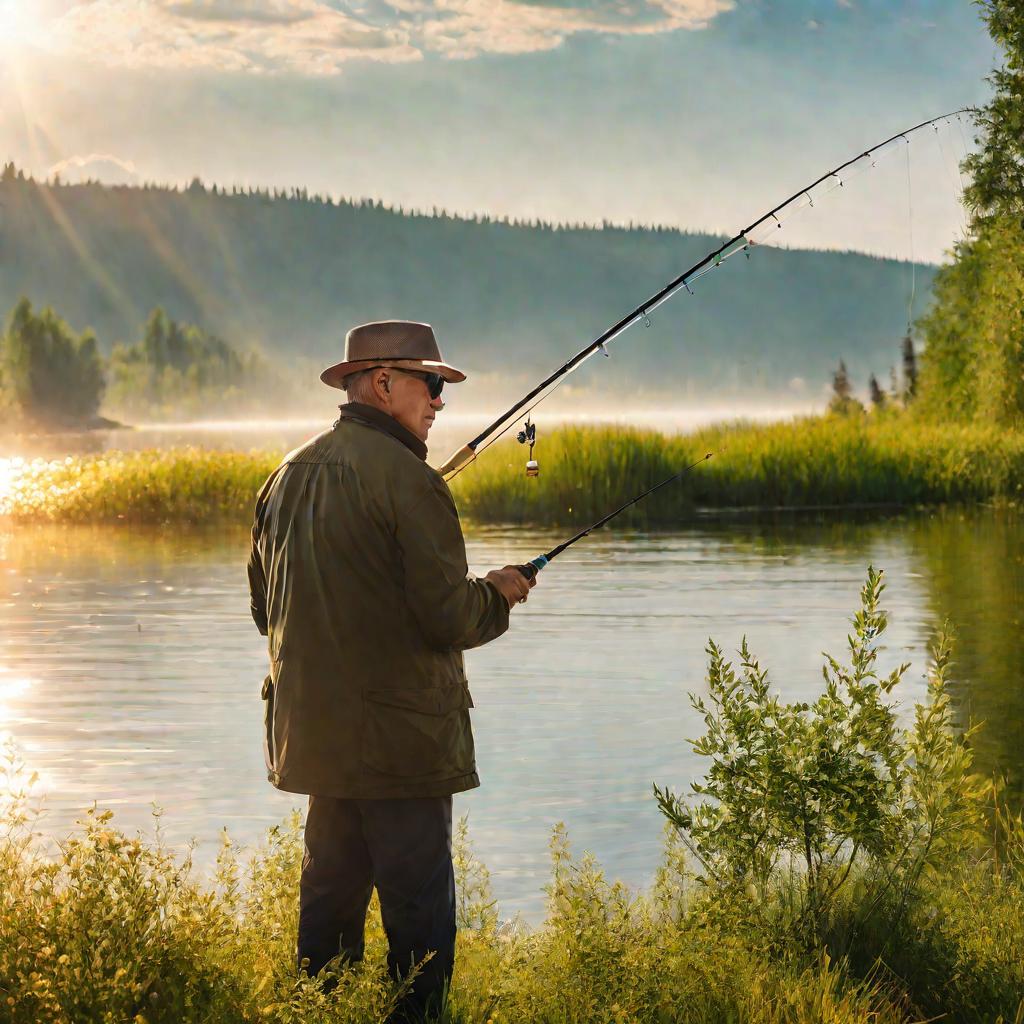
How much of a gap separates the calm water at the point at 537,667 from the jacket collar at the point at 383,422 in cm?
307

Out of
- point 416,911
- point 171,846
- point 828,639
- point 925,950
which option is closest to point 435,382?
point 416,911

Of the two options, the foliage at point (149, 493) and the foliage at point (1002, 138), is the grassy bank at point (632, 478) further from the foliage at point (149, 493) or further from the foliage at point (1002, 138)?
the foliage at point (1002, 138)

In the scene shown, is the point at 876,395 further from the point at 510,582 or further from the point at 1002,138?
the point at 510,582

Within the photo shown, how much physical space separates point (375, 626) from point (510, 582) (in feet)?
1.41

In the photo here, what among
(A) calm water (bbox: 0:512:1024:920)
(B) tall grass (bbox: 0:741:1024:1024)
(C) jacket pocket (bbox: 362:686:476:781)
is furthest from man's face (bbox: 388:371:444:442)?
(A) calm water (bbox: 0:512:1024:920)

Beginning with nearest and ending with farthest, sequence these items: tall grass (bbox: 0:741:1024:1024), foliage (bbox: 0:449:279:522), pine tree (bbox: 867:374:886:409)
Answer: tall grass (bbox: 0:741:1024:1024), foliage (bbox: 0:449:279:522), pine tree (bbox: 867:374:886:409)

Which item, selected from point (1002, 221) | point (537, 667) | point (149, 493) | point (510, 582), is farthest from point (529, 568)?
point (149, 493)

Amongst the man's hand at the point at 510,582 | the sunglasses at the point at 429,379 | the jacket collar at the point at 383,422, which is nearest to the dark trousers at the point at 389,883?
the man's hand at the point at 510,582

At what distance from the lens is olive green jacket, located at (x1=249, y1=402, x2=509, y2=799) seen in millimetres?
4074

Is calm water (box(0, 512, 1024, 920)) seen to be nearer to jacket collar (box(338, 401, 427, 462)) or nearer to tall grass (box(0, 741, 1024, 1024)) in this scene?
tall grass (box(0, 741, 1024, 1024))

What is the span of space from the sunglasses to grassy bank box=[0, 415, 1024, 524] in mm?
26352

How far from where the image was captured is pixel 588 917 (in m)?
4.86

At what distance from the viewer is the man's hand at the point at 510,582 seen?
4324 mm

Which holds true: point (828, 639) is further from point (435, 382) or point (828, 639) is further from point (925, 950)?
point (435, 382)
